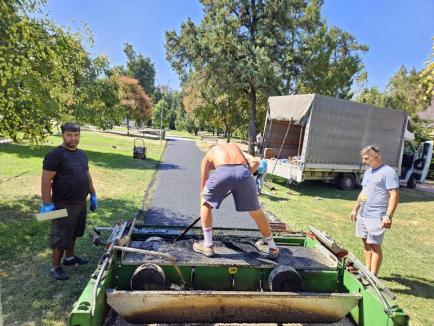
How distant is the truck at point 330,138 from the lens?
11.8 m

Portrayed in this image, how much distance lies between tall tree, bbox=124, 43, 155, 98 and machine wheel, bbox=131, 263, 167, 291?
6917 centimetres

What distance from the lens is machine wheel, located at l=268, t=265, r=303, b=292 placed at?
10.7 ft

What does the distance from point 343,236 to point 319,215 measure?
1.81 metres

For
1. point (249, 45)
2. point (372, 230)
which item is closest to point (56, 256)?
point (372, 230)

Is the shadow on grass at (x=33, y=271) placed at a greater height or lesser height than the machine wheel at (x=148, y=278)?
lesser

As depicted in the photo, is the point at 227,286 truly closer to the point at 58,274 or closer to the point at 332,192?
the point at 58,274

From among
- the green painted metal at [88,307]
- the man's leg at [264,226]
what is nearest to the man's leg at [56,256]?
the green painted metal at [88,307]

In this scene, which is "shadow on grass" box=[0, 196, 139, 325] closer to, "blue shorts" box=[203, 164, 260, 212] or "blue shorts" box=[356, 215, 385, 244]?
"blue shorts" box=[203, 164, 260, 212]

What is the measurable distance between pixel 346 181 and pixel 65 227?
11.6 meters

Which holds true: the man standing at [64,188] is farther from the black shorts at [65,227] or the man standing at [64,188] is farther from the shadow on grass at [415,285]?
the shadow on grass at [415,285]

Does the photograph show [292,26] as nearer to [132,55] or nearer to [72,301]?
[72,301]

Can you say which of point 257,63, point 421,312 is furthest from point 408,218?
point 257,63

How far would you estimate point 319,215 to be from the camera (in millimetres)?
9117

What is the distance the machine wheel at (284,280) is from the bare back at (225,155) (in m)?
1.25
